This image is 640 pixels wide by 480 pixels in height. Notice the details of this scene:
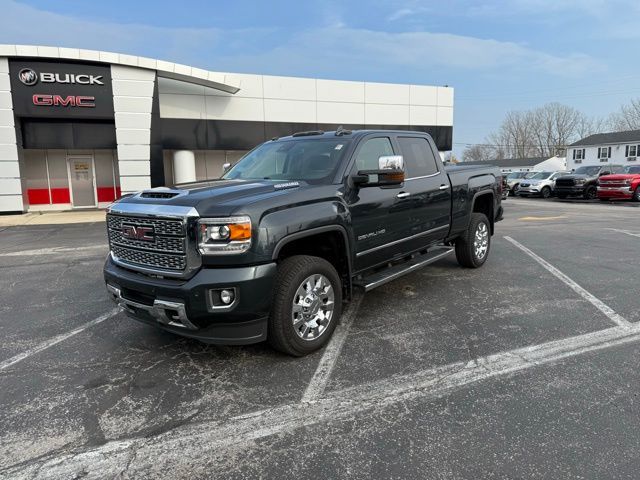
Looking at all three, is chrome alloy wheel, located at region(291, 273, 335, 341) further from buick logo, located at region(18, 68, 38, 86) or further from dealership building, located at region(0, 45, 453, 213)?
buick logo, located at region(18, 68, 38, 86)

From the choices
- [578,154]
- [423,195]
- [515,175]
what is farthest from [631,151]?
[423,195]

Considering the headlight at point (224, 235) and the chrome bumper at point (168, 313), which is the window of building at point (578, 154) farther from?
the chrome bumper at point (168, 313)

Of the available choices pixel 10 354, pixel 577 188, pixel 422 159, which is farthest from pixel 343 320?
pixel 577 188

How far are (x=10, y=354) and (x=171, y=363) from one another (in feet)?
5.16

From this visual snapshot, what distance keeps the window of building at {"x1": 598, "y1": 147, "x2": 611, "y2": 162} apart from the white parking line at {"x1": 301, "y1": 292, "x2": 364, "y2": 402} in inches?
2479

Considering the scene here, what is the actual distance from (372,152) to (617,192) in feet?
73.5

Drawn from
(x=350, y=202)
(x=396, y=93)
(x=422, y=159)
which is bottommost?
(x=350, y=202)

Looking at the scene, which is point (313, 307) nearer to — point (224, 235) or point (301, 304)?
point (301, 304)

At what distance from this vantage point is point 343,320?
15.9ft

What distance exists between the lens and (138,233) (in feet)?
12.2

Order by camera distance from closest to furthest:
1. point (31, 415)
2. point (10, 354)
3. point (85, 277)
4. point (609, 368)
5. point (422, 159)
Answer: point (31, 415)
point (609, 368)
point (10, 354)
point (422, 159)
point (85, 277)

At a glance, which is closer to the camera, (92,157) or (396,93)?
(92,157)

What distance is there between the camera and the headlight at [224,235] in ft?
11.0

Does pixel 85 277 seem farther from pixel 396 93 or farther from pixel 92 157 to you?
pixel 396 93
